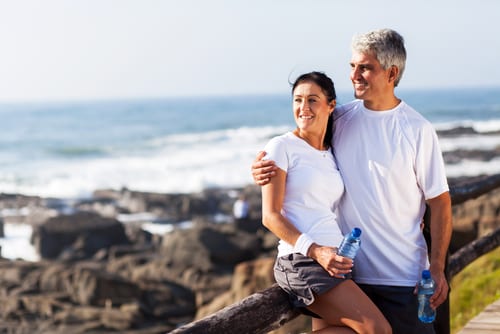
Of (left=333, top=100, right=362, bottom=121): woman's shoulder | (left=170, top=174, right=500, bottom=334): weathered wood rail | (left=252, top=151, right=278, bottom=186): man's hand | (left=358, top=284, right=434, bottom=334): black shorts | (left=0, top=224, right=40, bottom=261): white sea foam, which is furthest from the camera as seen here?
(left=0, top=224, right=40, bottom=261): white sea foam

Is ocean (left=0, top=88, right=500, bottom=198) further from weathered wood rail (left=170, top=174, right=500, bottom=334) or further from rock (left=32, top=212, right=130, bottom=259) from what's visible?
rock (left=32, top=212, right=130, bottom=259)

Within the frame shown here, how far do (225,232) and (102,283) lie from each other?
15.1 feet

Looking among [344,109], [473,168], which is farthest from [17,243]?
[344,109]

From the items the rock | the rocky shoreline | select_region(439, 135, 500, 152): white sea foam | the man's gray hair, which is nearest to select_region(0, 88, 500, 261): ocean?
select_region(439, 135, 500, 152): white sea foam

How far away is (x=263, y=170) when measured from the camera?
295 cm

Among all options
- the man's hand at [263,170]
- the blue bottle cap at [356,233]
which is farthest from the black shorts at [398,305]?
the man's hand at [263,170]

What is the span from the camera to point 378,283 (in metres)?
3.17

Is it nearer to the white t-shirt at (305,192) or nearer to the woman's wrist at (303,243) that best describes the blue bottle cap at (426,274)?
the white t-shirt at (305,192)

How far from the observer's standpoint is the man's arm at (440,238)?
10.5 ft

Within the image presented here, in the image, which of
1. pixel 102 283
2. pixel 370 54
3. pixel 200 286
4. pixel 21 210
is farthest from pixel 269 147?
pixel 21 210

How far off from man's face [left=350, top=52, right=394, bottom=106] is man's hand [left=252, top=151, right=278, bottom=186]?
477mm

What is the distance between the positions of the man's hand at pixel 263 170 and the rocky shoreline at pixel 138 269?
4.23m

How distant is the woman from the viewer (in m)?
2.86

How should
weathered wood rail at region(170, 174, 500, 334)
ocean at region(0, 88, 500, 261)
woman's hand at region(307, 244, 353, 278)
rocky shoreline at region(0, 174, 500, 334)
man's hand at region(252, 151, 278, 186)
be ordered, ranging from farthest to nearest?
ocean at region(0, 88, 500, 261)
rocky shoreline at region(0, 174, 500, 334)
man's hand at region(252, 151, 278, 186)
woman's hand at region(307, 244, 353, 278)
weathered wood rail at region(170, 174, 500, 334)
